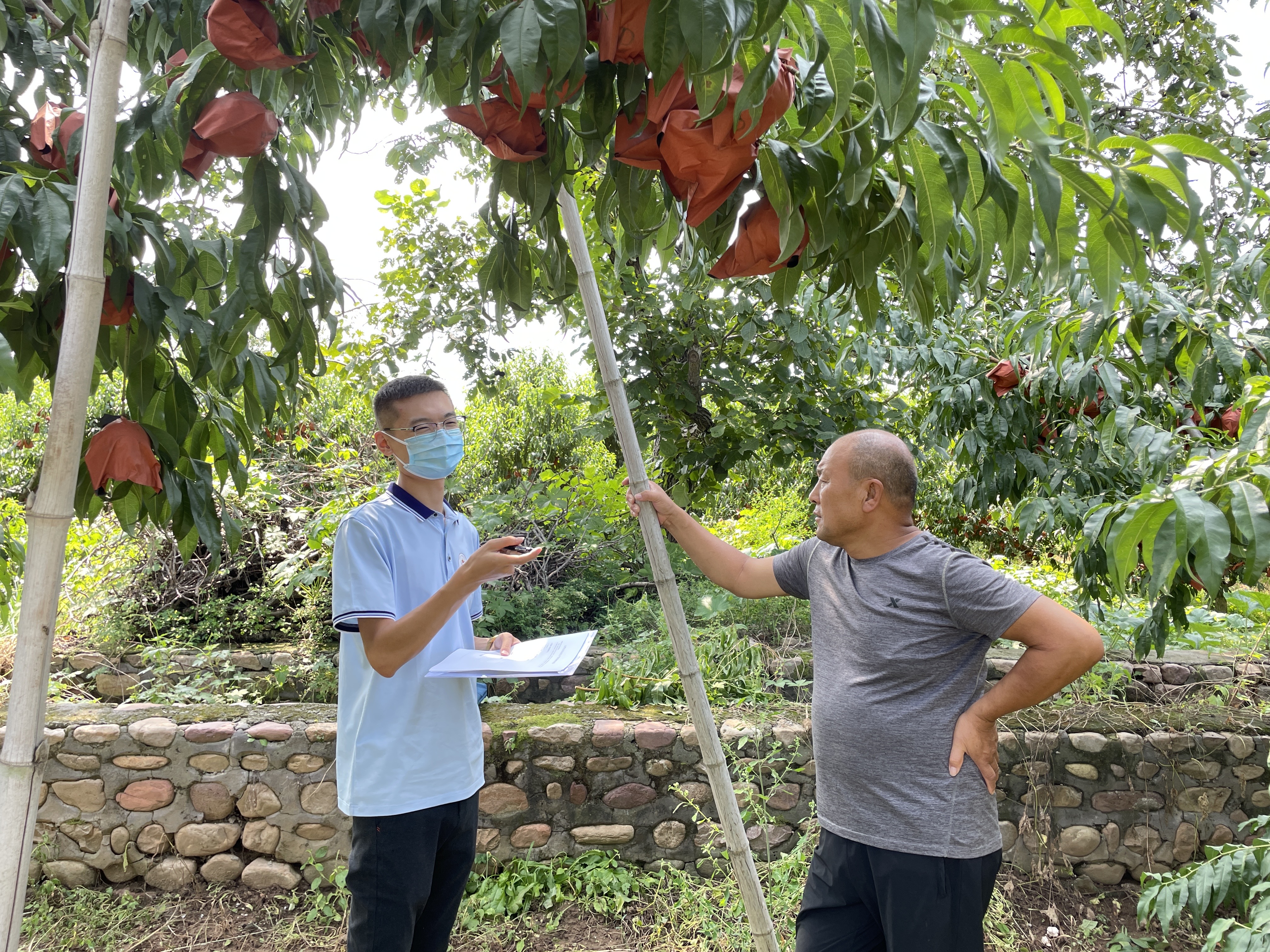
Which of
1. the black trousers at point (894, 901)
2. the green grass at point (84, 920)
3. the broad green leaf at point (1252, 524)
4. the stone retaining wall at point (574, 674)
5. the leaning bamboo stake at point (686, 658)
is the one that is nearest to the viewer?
the broad green leaf at point (1252, 524)

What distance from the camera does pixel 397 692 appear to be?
1548 mm

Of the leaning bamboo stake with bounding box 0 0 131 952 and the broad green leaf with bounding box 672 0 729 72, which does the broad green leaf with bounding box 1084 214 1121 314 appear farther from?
the leaning bamboo stake with bounding box 0 0 131 952

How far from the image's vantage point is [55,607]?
28.2 inches

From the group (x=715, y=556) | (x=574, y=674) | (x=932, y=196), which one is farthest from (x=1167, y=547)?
(x=574, y=674)

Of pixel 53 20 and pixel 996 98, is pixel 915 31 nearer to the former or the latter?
pixel 996 98

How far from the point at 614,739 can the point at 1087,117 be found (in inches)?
110

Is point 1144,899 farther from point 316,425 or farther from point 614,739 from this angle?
point 316,425

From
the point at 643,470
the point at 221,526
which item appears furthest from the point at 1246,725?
the point at 221,526

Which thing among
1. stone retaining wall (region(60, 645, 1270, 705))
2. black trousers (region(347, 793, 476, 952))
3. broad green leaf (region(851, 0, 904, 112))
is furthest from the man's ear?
stone retaining wall (region(60, 645, 1270, 705))

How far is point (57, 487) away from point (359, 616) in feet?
2.63

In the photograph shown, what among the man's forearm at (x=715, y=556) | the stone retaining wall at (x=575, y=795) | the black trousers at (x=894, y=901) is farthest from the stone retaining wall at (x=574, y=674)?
the black trousers at (x=894, y=901)

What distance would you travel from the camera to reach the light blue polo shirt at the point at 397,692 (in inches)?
58.5

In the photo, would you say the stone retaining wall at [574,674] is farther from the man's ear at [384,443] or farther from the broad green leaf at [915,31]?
the broad green leaf at [915,31]

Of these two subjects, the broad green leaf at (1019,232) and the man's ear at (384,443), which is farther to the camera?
the man's ear at (384,443)
